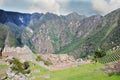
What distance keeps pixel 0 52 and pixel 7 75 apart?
5164 cm

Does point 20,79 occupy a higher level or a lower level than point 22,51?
lower

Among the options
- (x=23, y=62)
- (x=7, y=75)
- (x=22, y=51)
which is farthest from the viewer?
(x=22, y=51)

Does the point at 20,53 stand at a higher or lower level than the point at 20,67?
higher

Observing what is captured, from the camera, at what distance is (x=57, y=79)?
7712cm

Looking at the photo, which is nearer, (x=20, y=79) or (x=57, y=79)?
(x=57, y=79)

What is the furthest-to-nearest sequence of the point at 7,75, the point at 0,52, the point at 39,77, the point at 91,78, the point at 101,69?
the point at 0,52, the point at 7,75, the point at 39,77, the point at 101,69, the point at 91,78

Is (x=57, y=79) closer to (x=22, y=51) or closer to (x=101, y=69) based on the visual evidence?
(x=101, y=69)

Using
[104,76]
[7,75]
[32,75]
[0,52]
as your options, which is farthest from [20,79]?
[0,52]

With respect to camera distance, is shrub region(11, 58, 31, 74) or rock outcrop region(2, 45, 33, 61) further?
rock outcrop region(2, 45, 33, 61)

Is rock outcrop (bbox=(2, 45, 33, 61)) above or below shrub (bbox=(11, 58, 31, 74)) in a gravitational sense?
above

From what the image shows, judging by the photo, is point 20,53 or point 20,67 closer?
point 20,67

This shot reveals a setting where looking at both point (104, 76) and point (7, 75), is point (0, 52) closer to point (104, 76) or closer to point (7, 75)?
point (7, 75)

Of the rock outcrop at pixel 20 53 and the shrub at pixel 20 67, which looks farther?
the rock outcrop at pixel 20 53

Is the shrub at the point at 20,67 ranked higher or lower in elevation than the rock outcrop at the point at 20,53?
lower
